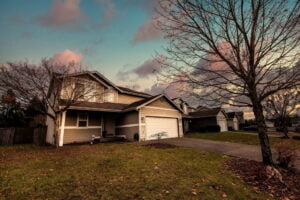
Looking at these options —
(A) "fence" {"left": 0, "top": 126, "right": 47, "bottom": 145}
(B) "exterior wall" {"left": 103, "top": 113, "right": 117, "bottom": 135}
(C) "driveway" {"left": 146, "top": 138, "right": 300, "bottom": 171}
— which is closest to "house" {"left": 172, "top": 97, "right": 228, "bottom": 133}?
(B) "exterior wall" {"left": 103, "top": 113, "right": 117, "bottom": 135}

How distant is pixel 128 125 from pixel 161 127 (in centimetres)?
372

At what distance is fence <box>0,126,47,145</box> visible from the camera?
1411 cm

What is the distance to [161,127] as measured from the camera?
1644 centimetres

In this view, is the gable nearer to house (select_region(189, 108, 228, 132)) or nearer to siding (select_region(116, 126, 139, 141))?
siding (select_region(116, 126, 139, 141))

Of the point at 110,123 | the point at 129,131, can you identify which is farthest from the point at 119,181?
the point at 110,123

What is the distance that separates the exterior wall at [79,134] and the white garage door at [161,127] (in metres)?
5.21

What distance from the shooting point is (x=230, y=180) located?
5.06m

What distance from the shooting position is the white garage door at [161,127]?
15172mm

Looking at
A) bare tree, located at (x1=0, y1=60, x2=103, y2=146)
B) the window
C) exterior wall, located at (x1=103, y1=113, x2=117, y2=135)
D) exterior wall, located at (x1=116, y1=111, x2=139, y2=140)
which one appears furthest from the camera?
exterior wall, located at (x1=103, y1=113, x2=117, y2=135)

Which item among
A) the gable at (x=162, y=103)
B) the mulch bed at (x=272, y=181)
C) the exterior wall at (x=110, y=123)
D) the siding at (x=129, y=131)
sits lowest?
the mulch bed at (x=272, y=181)

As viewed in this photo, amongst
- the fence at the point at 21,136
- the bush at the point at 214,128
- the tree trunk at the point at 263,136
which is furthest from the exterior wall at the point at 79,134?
the bush at the point at 214,128

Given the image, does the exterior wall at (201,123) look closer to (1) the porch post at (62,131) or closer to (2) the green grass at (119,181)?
(1) the porch post at (62,131)

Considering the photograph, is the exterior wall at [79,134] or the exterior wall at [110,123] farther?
the exterior wall at [110,123]

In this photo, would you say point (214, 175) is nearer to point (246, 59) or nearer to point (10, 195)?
point (246, 59)
